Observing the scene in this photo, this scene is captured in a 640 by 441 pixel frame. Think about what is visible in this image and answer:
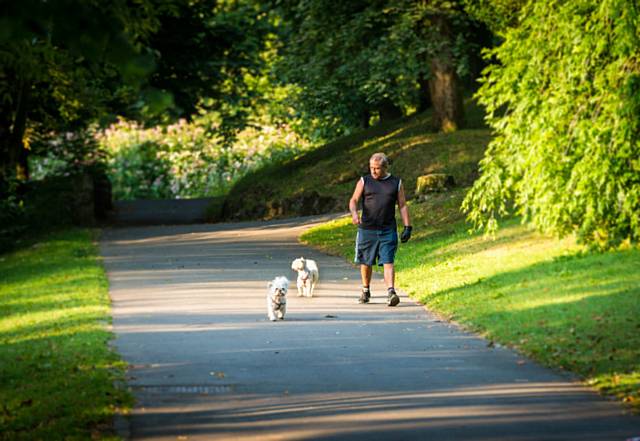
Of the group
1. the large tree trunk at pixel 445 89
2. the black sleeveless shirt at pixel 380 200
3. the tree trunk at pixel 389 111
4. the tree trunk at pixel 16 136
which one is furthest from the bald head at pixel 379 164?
the tree trunk at pixel 389 111

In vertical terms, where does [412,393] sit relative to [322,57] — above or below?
below

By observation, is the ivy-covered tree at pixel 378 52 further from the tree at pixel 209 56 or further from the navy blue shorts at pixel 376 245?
the navy blue shorts at pixel 376 245

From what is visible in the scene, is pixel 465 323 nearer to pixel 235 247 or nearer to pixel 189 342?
pixel 189 342

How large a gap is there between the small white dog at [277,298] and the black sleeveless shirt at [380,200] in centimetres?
233

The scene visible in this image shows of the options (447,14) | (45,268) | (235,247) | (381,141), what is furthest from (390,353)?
(381,141)

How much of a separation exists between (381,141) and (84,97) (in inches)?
540

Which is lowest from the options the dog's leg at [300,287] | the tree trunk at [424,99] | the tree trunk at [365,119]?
the dog's leg at [300,287]

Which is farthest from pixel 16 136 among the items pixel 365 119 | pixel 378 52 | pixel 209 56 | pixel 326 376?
pixel 326 376

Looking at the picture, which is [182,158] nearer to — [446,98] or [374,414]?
[446,98]

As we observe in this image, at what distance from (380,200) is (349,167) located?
1993 centimetres

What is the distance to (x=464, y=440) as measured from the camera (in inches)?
342

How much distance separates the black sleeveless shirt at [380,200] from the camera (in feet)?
55.0

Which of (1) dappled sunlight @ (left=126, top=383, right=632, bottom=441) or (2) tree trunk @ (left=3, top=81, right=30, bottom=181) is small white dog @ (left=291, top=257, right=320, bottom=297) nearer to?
(1) dappled sunlight @ (left=126, top=383, right=632, bottom=441)

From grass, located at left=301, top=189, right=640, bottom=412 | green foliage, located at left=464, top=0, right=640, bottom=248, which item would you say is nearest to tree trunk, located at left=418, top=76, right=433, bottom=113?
grass, located at left=301, top=189, right=640, bottom=412
